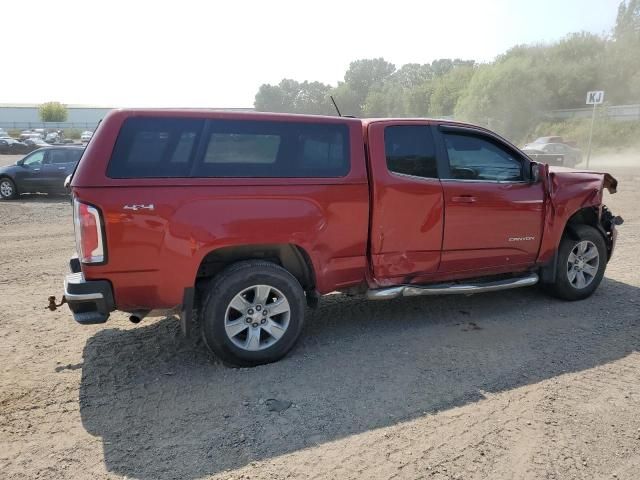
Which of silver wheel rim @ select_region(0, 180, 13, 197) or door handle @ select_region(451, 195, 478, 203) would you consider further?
silver wheel rim @ select_region(0, 180, 13, 197)

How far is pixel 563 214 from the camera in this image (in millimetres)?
5418

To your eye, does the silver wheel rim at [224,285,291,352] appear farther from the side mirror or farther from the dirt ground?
the side mirror

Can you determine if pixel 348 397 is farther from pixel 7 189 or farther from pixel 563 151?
pixel 563 151

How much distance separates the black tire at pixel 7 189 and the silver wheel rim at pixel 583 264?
14.5 meters

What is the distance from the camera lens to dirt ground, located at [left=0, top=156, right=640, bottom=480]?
9.70ft

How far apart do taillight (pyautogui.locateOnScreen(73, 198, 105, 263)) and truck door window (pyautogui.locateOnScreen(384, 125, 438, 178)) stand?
2430 mm

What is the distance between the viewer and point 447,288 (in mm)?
4848

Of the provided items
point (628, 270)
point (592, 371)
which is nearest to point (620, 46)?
point (628, 270)

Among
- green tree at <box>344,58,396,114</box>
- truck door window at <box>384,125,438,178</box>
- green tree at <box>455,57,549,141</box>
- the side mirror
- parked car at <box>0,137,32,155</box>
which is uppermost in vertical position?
green tree at <box>344,58,396,114</box>

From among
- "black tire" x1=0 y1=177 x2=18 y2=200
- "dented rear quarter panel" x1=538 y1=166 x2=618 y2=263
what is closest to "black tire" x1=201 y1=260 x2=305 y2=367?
"dented rear quarter panel" x1=538 y1=166 x2=618 y2=263

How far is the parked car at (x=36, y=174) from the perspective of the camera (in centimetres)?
1441

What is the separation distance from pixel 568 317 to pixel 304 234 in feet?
9.74

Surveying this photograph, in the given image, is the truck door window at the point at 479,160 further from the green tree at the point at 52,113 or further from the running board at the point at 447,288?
the green tree at the point at 52,113

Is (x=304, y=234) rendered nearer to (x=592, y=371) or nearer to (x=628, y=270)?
(x=592, y=371)
